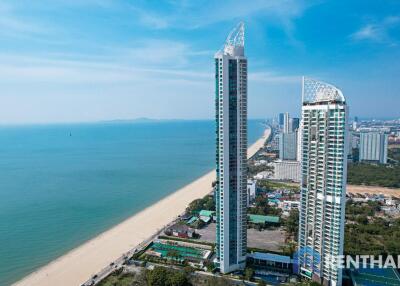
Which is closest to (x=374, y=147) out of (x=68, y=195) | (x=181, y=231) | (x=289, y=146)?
(x=289, y=146)

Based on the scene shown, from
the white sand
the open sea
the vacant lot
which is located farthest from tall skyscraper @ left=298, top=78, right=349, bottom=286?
the open sea

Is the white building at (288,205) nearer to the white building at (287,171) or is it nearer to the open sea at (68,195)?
the white building at (287,171)

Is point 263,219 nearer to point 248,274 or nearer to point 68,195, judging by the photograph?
point 248,274

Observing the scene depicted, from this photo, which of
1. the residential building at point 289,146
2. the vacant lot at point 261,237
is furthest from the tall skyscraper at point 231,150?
the residential building at point 289,146

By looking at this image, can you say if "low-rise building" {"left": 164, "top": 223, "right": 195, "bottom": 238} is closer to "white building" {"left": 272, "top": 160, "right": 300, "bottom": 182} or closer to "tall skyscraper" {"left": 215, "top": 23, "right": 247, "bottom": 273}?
"tall skyscraper" {"left": 215, "top": 23, "right": 247, "bottom": 273}

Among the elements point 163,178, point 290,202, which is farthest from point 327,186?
point 163,178

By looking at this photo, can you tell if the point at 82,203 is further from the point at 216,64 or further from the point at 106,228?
the point at 216,64
